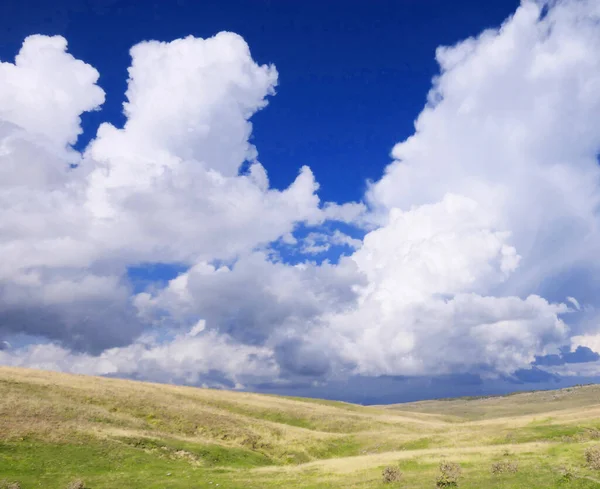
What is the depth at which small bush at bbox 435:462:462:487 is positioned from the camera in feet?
110

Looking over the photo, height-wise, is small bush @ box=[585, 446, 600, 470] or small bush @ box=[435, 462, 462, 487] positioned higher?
small bush @ box=[585, 446, 600, 470]

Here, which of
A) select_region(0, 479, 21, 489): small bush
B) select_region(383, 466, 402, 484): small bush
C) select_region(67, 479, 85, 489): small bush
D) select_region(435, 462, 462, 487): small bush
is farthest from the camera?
select_region(383, 466, 402, 484): small bush

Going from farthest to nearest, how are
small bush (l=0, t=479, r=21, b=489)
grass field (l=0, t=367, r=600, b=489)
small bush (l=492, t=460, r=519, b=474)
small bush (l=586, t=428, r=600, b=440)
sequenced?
small bush (l=586, t=428, r=600, b=440), grass field (l=0, t=367, r=600, b=489), small bush (l=492, t=460, r=519, b=474), small bush (l=0, t=479, r=21, b=489)

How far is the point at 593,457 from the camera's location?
34.9 m

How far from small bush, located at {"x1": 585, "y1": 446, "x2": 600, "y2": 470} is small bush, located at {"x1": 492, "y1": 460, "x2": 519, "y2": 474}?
5119 millimetres

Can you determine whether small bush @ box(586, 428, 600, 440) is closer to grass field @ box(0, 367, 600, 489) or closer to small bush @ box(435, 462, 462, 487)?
grass field @ box(0, 367, 600, 489)

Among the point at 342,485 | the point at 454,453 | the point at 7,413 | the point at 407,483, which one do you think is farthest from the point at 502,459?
the point at 7,413

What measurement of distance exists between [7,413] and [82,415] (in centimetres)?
871

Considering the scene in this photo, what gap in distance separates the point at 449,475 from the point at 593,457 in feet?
36.1

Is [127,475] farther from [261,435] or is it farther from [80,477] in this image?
[261,435]

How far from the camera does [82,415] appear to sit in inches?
2274

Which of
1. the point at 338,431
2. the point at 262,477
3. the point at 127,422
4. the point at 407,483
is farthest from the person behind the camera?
the point at 338,431

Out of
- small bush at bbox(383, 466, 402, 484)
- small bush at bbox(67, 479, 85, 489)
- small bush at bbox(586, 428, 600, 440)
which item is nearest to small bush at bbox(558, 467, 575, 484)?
small bush at bbox(383, 466, 402, 484)

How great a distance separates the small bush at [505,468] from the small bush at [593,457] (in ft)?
16.8
